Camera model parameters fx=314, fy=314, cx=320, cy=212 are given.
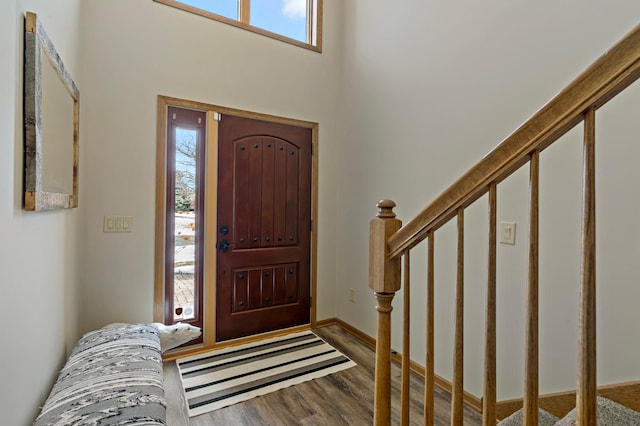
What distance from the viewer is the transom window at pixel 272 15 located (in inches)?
107

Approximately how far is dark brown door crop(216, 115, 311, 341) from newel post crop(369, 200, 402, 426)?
77.3 inches

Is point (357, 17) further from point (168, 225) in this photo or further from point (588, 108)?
point (588, 108)

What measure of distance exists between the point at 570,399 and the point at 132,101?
324 centimetres

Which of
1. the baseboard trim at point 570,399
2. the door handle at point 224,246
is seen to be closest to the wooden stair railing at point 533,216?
the baseboard trim at point 570,399

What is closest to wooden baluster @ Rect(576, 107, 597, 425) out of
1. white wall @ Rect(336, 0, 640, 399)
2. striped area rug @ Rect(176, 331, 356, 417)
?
white wall @ Rect(336, 0, 640, 399)

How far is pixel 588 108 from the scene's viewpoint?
1.93 ft

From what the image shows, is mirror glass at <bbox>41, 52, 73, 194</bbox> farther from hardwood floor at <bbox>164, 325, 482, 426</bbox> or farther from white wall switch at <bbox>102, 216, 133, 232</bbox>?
hardwood floor at <bbox>164, 325, 482, 426</bbox>

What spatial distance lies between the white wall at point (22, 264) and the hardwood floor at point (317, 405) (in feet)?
Answer: 2.57

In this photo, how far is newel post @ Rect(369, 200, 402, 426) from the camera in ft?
3.51

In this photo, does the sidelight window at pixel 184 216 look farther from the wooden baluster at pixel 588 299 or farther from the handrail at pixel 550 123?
the wooden baluster at pixel 588 299

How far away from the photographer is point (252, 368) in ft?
7.98

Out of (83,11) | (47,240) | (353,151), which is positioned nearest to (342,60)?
(353,151)

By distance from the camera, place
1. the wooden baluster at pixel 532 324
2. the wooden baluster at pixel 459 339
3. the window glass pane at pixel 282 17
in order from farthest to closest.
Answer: the window glass pane at pixel 282 17 → the wooden baluster at pixel 459 339 → the wooden baluster at pixel 532 324

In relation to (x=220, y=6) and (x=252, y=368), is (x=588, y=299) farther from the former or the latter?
(x=220, y=6)
